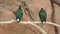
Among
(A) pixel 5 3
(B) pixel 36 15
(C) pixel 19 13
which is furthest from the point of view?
(B) pixel 36 15

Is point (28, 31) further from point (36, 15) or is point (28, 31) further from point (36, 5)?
point (36, 15)

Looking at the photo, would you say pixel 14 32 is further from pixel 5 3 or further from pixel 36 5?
pixel 5 3

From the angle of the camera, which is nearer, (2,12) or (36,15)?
(36,15)

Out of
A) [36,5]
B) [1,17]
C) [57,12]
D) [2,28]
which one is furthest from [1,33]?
[57,12]

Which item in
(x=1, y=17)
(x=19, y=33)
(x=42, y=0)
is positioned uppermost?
(x=42, y=0)

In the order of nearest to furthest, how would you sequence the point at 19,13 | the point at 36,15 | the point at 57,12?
the point at 19,13, the point at 36,15, the point at 57,12

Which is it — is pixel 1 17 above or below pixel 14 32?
above

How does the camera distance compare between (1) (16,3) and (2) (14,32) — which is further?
(2) (14,32)

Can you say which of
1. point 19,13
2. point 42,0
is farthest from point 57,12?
point 19,13

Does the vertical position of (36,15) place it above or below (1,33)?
above
